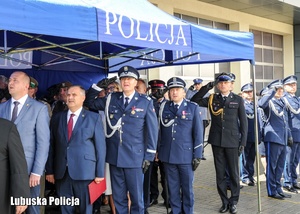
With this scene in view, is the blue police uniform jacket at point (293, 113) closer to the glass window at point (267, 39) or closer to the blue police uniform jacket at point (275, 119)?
the blue police uniform jacket at point (275, 119)

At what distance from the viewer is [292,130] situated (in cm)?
638

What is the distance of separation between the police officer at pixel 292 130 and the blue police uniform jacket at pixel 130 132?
10.3ft

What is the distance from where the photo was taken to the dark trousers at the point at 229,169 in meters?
5.02

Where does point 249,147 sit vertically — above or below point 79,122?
below

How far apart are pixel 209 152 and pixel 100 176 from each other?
7523 millimetres

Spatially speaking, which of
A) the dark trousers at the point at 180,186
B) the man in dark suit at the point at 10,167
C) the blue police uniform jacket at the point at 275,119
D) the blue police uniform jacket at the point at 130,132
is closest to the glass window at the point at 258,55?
the blue police uniform jacket at the point at 275,119

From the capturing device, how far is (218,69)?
12.8m

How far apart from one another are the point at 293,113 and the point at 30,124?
15.2 feet

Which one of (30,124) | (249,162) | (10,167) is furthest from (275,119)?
(10,167)

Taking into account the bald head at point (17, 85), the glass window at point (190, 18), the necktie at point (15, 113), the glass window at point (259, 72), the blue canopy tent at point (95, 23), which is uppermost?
the glass window at point (190, 18)

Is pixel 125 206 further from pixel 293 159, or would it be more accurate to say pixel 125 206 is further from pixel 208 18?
pixel 208 18

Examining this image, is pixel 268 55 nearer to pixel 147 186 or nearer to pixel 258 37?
pixel 258 37

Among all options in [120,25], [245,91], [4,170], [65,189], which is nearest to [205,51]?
[120,25]

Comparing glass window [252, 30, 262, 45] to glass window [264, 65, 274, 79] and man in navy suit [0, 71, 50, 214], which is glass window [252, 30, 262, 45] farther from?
man in navy suit [0, 71, 50, 214]
